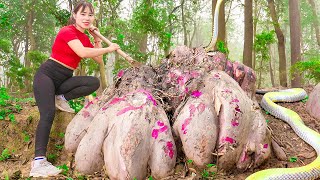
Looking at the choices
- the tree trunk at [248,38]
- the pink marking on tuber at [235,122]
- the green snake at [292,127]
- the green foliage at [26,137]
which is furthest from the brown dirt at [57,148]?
the tree trunk at [248,38]

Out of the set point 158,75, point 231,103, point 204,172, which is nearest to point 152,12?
point 158,75

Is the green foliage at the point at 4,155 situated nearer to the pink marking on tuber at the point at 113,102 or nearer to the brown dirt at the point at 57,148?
the brown dirt at the point at 57,148

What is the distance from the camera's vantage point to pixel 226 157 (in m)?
3.20

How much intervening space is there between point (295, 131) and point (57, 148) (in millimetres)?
3507

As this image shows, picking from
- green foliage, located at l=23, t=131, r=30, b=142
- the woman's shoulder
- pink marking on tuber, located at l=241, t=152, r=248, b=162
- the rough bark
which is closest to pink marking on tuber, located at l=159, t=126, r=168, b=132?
pink marking on tuber, located at l=241, t=152, r=248, b=162

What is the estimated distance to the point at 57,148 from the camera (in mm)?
3949

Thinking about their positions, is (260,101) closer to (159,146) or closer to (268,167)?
(268,167)

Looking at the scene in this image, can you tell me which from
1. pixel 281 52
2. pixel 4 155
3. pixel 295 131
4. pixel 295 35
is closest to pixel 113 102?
pixel 4 155

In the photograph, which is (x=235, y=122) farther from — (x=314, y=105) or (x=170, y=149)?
(x=314, y=105)

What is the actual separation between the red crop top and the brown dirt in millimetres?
951

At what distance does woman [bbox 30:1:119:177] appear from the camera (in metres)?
3.36

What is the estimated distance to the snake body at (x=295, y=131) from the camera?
10.3 ft

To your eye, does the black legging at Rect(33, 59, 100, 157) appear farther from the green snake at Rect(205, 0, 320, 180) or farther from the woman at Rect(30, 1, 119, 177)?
the green snake at Rect(205, 0, 320, 180)

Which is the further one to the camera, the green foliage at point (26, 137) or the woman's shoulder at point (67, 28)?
the green foliage at point (26, 137)
